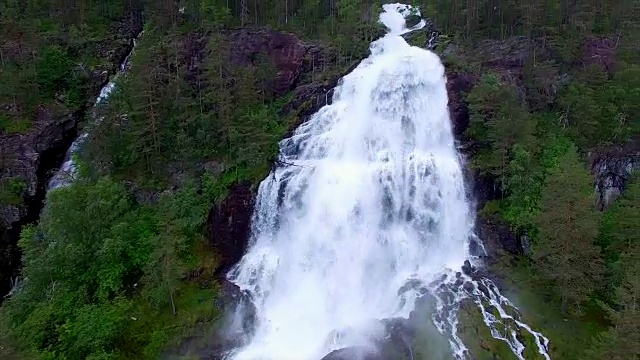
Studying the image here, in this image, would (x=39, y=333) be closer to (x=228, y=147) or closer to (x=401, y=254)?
(x=228, y=147)

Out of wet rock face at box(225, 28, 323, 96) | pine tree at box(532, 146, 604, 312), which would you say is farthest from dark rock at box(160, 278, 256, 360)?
wet rock face at box(225, 28, 323, 96)

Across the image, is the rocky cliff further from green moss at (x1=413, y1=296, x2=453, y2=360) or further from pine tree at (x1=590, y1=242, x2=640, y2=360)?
pine tree at (x1=590, y1=242, x2=640, y2=360)

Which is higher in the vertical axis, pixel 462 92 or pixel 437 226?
pixel 462 92

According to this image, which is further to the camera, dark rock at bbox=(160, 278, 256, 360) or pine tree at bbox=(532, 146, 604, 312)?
dark rock at bbox=(160, 278, 256, 360)

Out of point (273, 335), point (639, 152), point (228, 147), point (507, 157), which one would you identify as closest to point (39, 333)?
point (273, 335)

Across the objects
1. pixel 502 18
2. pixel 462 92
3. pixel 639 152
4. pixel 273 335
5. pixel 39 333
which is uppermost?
pixel 502 18

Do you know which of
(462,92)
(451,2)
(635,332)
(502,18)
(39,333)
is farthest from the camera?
(451,2)
